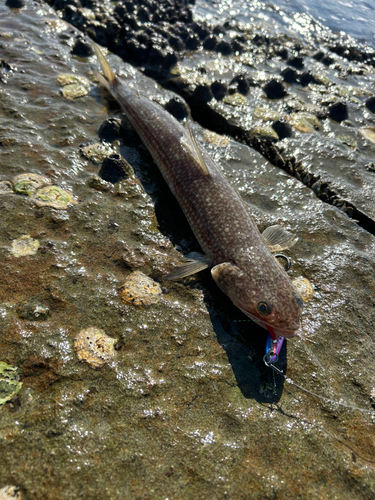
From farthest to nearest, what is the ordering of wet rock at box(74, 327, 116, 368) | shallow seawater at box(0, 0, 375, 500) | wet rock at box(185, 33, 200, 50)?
wet rock at box(185, 33, 200, 50)
wet rock at box(74, 327, 116, 368)
shallow seawater at box(0, 0, 375, 500)

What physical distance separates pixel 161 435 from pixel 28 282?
1.99 metres

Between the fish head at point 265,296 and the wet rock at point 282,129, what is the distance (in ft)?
13.8

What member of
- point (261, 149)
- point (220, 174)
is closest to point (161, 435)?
point (220, 174)

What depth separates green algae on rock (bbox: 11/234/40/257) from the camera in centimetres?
357

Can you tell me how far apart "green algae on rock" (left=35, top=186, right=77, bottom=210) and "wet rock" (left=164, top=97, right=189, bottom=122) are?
3.42 meters

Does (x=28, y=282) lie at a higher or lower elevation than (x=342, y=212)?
lower

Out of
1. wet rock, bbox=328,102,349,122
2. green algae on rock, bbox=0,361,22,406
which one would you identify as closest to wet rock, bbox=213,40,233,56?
wet rock, bbox=328,102,349,122

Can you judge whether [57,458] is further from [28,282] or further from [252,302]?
[252,302]

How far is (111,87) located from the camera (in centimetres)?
667

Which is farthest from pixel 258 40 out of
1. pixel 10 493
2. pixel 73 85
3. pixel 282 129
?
pixel 10 493

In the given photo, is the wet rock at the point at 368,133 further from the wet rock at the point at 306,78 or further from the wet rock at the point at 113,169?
the wet rock at the point at 113,169

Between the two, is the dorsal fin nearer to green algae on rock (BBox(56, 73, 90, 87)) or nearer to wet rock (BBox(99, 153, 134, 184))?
wet rock (BBox(99, 153, 134, 184))

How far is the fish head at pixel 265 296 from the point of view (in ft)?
10.5

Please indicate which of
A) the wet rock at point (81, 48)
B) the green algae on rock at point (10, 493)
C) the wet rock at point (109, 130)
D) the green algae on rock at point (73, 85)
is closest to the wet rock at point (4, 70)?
the green algae on rock at point (73, 85)
